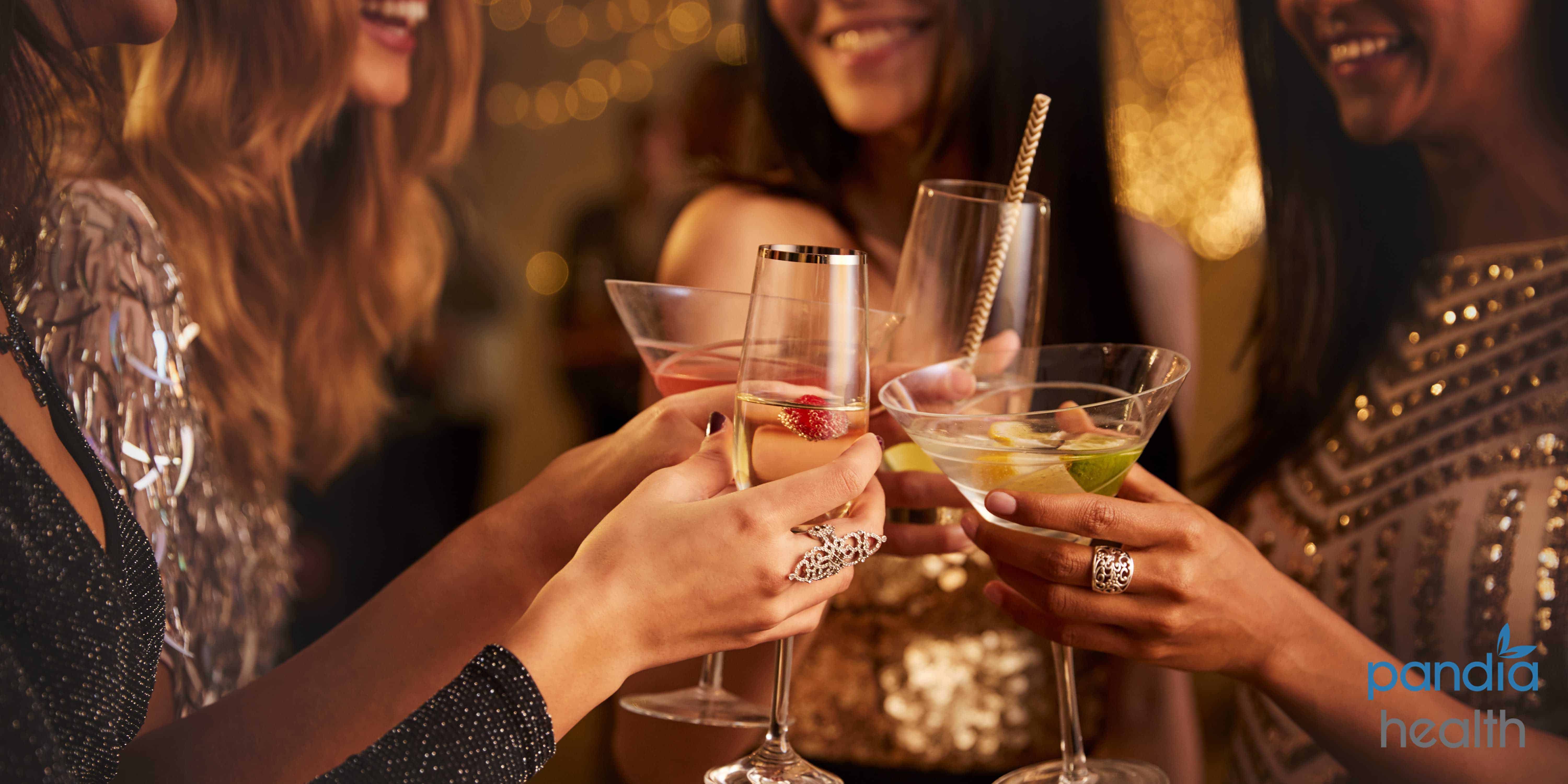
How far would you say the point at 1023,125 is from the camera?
1.34 m

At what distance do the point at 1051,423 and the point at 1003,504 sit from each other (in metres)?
0.08

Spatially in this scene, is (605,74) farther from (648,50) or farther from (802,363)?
(802,363)

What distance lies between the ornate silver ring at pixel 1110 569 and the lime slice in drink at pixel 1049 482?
0.06 metres

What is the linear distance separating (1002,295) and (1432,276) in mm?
520

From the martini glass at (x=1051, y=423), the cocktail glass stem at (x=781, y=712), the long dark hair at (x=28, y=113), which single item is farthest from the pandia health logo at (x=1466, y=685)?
the long dark hair at (x=28, y=113)

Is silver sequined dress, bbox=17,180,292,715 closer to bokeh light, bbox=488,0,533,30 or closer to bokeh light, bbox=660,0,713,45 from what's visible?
bokeh light, bbox=488,0,533,30

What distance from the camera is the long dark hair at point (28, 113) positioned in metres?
1.21

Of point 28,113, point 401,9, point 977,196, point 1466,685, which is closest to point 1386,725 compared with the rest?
point 1466,685

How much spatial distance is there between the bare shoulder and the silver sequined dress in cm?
70

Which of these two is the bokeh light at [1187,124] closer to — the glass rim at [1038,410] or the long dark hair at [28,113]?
the glass rim at [1038,410]

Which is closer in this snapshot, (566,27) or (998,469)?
(998,469)

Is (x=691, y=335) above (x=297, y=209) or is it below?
below

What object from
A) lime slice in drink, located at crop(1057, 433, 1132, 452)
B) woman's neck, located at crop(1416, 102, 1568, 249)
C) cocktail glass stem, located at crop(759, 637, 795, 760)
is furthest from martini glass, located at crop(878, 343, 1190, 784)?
woman's neck, located at crop(1416, 102, 1568, 249)

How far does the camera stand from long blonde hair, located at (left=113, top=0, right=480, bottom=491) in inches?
54.2
